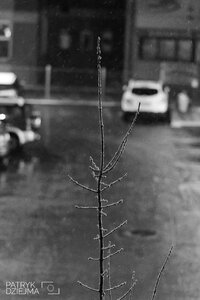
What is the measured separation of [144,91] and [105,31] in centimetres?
1313

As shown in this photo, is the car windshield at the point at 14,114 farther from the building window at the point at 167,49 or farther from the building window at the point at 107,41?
the building window at the point at 107,41

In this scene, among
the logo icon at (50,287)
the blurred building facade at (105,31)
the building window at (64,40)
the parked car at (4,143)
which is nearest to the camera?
the logo icon at (50,287)

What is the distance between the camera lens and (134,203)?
14.3 meters

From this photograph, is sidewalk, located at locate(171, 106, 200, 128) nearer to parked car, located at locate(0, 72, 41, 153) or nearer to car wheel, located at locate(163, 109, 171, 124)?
car wheel, located at locate(163, 109, 171, 124)

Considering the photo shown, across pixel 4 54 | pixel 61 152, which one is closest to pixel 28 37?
pixel 4 54

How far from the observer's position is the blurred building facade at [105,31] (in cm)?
3922

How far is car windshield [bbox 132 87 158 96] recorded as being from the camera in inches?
1128

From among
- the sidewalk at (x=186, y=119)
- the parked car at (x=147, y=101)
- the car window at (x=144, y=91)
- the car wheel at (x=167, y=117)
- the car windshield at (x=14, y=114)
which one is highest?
the car windshield at (x=14, y=114)

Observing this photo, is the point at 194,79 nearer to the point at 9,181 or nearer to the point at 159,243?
the point at 9,181

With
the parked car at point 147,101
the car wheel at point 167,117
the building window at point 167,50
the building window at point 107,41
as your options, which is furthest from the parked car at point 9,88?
the building window at point 107,41

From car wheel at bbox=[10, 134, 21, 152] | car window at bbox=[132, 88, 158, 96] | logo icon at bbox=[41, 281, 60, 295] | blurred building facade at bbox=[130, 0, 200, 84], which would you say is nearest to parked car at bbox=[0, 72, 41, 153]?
car wheel at bbox=[10, 134, 21, 152]

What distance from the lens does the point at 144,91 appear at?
28734 mm

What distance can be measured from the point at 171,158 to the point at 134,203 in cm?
A: 568

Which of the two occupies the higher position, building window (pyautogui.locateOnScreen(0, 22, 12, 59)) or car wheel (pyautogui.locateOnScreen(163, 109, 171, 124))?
building window (pyautogui.locateOnScreen(0, 22, 12, 59))
